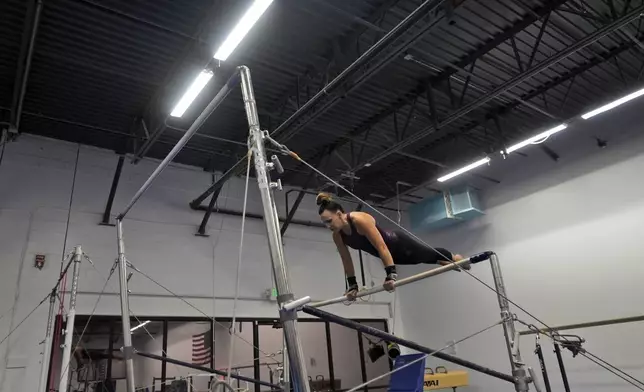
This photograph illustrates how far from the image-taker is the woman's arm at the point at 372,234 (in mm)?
3662

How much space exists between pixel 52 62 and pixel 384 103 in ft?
15.0

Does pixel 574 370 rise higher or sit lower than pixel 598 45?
lower

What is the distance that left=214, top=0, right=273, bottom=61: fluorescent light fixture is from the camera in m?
3.97

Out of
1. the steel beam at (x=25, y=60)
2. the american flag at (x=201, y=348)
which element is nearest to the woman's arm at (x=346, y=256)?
the steel beam at (x=25, y=60)

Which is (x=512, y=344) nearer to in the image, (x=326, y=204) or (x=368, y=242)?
(x=368, y=242)

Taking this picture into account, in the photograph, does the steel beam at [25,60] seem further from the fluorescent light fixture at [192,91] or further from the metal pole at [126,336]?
the metal pole at [126,336]

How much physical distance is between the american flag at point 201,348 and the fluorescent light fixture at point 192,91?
4077mm

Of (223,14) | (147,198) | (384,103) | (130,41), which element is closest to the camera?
(223,14)

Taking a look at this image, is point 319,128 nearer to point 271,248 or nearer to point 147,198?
point 147,198

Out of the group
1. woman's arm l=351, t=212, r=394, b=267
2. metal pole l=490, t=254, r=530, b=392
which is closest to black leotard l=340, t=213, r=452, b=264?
woman's arm l=351, t=212, r=394, b=267

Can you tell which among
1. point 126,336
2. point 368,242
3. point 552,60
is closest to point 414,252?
point 368,242

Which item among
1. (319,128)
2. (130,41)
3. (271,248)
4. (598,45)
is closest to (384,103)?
(319,128)

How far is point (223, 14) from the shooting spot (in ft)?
15.8

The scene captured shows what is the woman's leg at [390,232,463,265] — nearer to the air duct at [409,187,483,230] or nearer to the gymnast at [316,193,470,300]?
the gymnast at [316,193,470,300]
